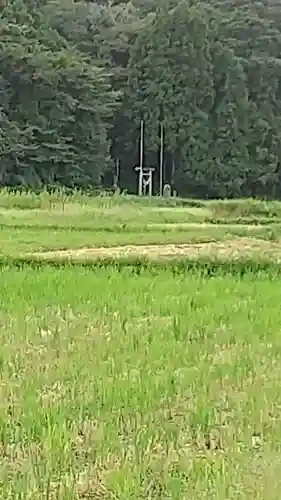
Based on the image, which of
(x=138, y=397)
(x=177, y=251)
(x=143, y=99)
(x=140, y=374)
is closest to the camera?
(x=138, y=397)

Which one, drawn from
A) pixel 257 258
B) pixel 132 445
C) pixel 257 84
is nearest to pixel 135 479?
pixel 132 445

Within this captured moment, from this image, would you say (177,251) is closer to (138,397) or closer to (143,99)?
(138,397)

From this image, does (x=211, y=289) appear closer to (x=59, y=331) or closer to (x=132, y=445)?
(x=59, y=331)

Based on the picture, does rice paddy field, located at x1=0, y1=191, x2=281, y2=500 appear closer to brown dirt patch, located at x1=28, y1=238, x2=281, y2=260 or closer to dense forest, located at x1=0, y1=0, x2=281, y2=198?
brown dirt patch, located at x1=28, y1=238, x2=281, y2=260

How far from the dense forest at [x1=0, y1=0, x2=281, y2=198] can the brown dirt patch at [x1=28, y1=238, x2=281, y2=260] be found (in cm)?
1605

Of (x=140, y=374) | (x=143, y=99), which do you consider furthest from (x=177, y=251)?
(x=143, y=99)

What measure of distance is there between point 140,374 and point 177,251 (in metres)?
5.32

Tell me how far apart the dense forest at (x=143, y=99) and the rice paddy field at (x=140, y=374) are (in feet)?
57.6

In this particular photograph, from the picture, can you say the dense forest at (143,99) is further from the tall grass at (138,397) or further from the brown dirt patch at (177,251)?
the tall grass at (138,397)

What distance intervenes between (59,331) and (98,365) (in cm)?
102

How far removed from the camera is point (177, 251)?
30.3 ft

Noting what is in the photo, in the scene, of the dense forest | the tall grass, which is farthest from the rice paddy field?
the dense forest

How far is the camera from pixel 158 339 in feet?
16.2

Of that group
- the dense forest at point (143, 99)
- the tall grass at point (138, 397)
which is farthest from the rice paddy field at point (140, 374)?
the dense forest at point (143, 99)
